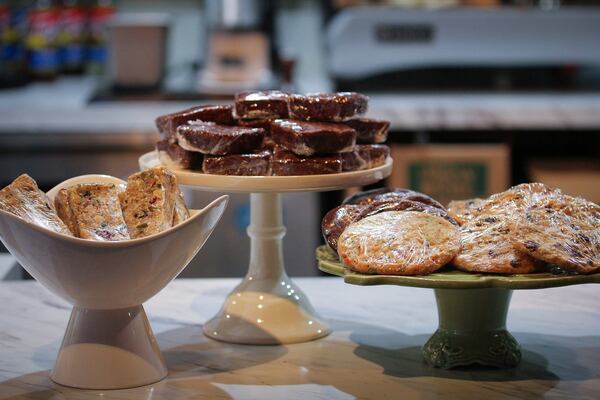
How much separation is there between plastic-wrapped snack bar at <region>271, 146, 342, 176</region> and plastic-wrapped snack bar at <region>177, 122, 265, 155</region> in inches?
1.4

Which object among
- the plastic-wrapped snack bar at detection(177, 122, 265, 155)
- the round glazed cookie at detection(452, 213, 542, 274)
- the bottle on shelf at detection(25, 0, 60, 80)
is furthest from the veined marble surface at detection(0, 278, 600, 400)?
the bottle on shelf at detection(25, 0, 60, 80)

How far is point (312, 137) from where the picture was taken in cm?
122

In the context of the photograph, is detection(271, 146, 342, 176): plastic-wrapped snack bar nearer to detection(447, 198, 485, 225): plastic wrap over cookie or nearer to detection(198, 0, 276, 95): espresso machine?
detection(447, 198, 485, 225): plastic wrap over cookie

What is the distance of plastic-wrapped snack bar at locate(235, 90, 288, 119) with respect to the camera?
1.29m

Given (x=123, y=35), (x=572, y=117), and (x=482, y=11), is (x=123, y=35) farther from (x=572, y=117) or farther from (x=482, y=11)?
(x=572, y=117)

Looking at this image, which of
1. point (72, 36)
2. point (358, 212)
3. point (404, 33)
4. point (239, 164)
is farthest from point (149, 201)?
point (72, 36)

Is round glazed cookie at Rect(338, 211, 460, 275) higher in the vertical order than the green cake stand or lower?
higher

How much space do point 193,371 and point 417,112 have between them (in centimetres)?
175

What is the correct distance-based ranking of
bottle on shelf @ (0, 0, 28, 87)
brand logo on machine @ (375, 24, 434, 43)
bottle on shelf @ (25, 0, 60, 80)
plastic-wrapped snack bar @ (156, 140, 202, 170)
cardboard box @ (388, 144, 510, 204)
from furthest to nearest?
bottle on shelf @ (25, 0, 60, 80) < bottle on shelf @ (0, 0, 28, 87) < brand logo on machine @ (375, 24, 434, 43) < cardboard box @ (388, 144, 510, 204) < plastic-wrapped snack bar @ (156, 140, 202, 170)

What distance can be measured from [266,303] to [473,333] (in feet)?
0.93

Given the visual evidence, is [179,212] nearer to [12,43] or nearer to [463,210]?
[463,210]

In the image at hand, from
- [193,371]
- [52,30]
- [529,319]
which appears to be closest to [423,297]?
[529,319]

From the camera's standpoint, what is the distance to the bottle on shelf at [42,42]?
10.7 ft

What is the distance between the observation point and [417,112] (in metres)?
2.79
